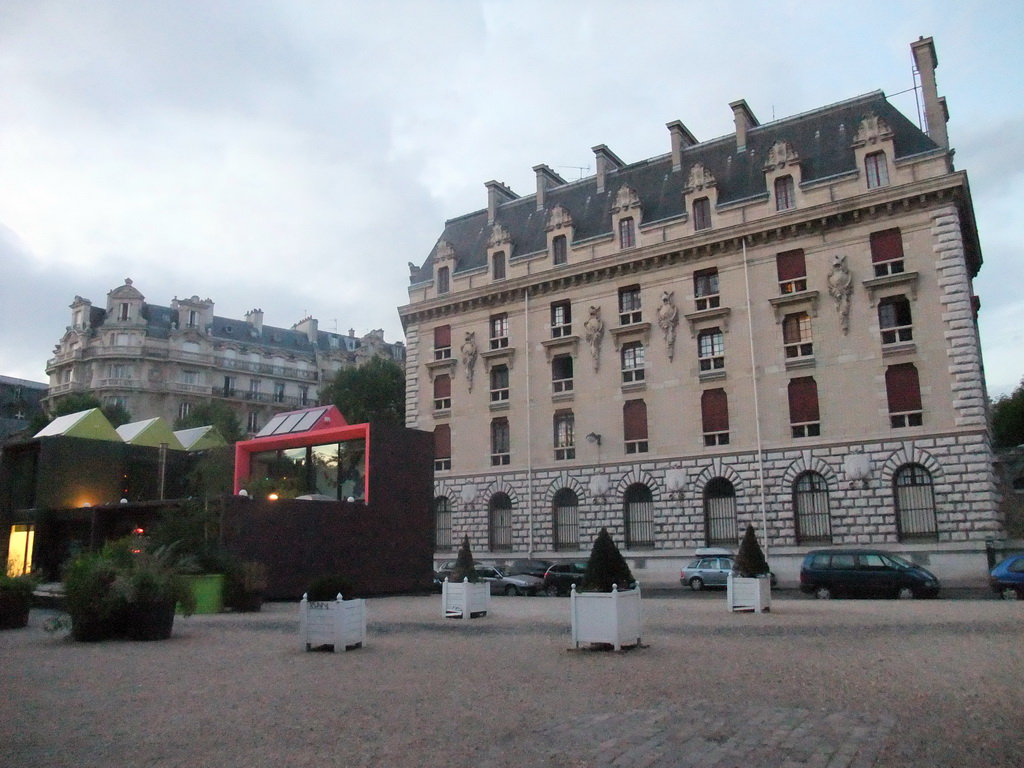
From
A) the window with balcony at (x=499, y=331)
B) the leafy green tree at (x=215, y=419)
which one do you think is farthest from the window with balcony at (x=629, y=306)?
the leafy green tree at (x=215, y=419)

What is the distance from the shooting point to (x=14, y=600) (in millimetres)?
16797

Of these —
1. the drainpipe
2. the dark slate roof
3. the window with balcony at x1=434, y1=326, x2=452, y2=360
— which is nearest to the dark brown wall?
the drainpipe

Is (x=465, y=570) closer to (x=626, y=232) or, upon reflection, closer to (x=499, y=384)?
(x=499, y=384)

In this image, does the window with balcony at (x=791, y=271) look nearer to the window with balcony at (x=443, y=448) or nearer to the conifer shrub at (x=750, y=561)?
the conifer shrub at (x=750, y=561)

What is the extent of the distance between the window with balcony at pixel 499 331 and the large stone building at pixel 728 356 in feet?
0.27

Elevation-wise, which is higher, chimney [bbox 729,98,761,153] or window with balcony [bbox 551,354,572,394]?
chimney [bbox 729,98,761,153]

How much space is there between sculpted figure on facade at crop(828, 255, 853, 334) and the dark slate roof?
4.21 m

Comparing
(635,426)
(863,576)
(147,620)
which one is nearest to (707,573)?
(863,576)

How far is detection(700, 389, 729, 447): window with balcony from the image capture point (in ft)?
121

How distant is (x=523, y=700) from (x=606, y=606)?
414 cm

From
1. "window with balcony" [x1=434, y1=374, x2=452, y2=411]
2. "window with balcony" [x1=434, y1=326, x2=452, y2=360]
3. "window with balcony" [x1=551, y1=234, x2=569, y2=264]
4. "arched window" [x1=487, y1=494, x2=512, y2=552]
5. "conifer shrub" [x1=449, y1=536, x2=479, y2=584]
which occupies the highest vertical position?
"window with balcony" [x1=551, y1=234, x2=569, y2=264]

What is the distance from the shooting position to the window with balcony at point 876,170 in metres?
34.4

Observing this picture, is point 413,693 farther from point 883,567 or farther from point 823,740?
point 883,567

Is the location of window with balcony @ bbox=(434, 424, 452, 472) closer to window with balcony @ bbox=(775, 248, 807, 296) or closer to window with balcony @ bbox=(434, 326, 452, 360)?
window with balcony @ bbox=(434, 326, 452, 360)
